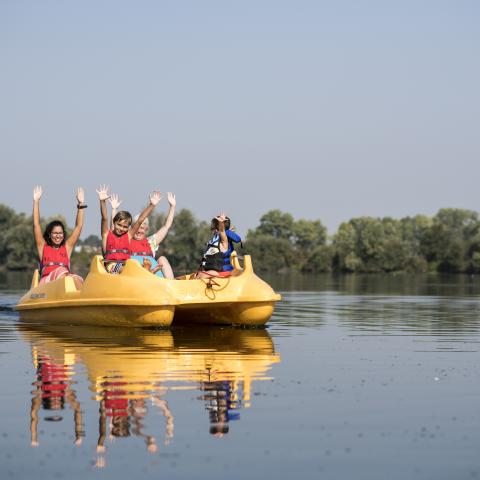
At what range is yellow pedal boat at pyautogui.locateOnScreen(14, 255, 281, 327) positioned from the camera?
674 inches

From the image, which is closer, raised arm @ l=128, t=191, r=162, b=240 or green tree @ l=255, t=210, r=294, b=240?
raised arm @ l=128, t=191, r=162, b=240

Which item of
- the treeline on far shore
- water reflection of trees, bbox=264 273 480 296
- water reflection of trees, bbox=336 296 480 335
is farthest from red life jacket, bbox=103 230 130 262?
the treeline on far shore

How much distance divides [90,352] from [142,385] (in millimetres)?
3580

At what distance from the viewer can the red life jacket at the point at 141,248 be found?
741 inches

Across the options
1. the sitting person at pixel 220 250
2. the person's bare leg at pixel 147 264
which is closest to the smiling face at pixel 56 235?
the person's bare leg at pixel 147 264

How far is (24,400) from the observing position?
9344 millimetres

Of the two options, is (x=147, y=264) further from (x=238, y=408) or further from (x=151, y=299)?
→ (x=238, y=408)

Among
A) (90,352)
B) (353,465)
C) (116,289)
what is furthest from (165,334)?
(353,465)

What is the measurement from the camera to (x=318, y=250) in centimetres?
12481

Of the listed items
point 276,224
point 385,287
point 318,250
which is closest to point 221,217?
point 385,287

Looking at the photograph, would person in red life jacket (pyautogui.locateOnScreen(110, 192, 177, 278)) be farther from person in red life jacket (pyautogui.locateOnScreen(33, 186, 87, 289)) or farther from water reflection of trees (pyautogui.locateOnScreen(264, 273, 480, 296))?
water reflection of trees (pyautogui.locateOnScreen(264, 273, 480, 296))

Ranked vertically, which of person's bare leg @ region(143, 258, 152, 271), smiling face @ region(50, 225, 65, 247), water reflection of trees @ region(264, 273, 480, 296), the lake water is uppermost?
smiling face @ region(50, 225, 65, 247)

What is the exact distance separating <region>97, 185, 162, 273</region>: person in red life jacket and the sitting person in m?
1.08

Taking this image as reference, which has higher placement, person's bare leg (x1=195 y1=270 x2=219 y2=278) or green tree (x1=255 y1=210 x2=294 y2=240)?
green tree (x1=255 y1=210 x2=294 y2=240)
